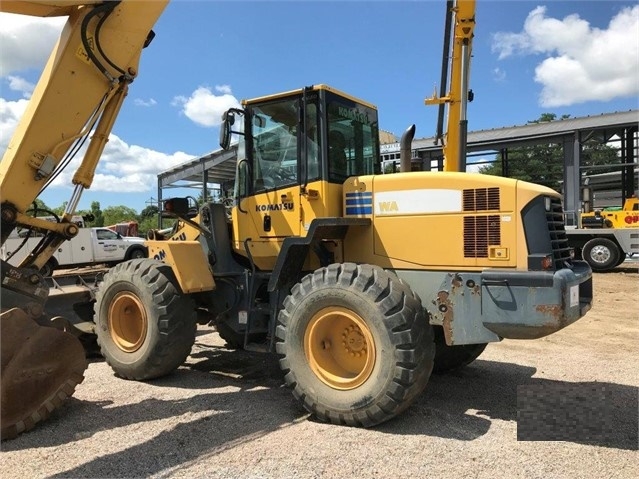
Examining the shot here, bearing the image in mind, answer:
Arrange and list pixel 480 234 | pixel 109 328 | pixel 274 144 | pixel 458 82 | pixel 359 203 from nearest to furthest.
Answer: pixel 480 234 → pixel 359 203 → pixel 274 144 → pixel 109 328 → pixel 458 82

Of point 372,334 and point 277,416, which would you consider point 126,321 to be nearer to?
point 277,416

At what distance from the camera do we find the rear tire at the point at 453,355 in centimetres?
578

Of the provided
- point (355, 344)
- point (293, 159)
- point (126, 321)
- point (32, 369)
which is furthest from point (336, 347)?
point (126, 321)

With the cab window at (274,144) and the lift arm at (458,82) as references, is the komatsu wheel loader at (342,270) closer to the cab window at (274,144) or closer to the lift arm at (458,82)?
the cab window at (274,144)

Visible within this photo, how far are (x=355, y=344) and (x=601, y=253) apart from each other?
1572cm

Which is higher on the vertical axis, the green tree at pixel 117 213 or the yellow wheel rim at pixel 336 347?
the green tree at pixel 117 213

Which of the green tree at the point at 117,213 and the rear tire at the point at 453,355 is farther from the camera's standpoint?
the green tree at the point at 117,213

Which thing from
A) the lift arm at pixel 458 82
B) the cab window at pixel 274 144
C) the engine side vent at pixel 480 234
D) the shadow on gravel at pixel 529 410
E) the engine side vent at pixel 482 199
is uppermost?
the lift arm at pixel 458 82

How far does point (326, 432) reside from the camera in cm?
430

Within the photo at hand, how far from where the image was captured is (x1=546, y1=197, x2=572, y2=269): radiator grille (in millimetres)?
4496

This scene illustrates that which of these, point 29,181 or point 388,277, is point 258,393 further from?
point 29,181

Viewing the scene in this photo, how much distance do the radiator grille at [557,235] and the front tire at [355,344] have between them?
125 cm

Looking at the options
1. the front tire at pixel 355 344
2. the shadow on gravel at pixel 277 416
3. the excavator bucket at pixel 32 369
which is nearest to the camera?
the shadow on gravel at pixel 277 416

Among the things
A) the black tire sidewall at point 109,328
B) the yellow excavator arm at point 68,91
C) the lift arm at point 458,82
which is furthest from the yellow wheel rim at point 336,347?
the lift arm at point 458,82
